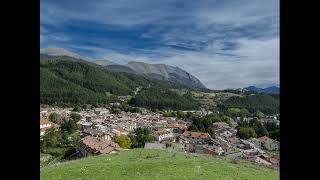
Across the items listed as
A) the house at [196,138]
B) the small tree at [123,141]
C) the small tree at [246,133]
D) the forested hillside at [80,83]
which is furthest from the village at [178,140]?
the forested hillside at [80,83]

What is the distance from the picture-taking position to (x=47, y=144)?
28.3m

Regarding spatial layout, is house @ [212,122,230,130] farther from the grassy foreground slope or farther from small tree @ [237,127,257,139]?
the grassy foreground slope

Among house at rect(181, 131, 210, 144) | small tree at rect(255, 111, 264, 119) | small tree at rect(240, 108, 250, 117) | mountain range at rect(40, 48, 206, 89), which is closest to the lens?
house at rect(181, 131, 210, 144)

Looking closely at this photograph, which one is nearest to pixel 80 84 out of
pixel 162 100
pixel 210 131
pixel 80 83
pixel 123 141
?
pixel 80 83

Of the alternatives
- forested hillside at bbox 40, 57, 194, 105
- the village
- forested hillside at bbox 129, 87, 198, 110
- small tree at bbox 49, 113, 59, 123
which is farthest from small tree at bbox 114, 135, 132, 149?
forested hillside at bbox 40, 57, 194, 105

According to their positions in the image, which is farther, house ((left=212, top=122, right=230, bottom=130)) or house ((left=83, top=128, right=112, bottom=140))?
house ((left=212, top=122, right=230, bottom=130))

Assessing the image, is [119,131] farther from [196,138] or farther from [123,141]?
[196,138]

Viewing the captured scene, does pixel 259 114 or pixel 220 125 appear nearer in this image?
pixel 220 125

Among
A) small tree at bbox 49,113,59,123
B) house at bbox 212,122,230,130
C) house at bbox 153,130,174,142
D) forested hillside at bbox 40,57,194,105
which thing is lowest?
house at bbox 153,130,174,142

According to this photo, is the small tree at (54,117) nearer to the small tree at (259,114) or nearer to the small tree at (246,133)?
the small tree at (246,133)

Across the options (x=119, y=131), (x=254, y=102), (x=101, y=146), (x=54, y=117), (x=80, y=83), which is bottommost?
(x=119, y=131)

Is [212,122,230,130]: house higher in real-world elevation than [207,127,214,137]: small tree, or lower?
higher

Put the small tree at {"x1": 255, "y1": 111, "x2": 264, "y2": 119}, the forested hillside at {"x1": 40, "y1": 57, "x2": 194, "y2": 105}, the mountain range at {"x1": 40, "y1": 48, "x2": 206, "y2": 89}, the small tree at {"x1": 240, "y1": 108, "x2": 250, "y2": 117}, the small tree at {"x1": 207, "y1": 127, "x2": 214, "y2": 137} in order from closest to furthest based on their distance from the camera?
the small tree at {"x1": 207, "y1": 127, "x2": 214, "y2": 137} → the small tree at {"x1": 255, "y1": 111, "x2": 264, "y2": 119} → the small tree at {"x1": 240, "y1": 108, "x2": 250, "y2": 117} → the forested hillside at {"x1": 40, "y1": 57, "x2": 194, "y2": 105} → the mountain range at {"x1": 40, "y1": 48, "x2": 206, "y2": 89}
